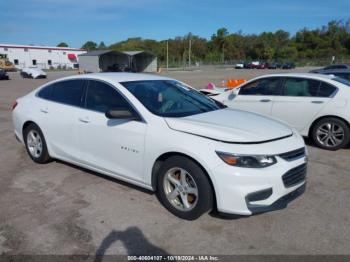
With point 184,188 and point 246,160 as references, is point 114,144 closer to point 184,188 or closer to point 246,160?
point 184,188

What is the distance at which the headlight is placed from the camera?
3.57m

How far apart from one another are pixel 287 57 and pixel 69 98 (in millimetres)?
105633

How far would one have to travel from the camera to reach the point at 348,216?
410 cm

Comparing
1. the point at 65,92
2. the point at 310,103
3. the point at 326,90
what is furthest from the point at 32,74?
the point at 326,90

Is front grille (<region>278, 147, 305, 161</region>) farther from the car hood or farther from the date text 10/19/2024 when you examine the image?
the date text 10/19/2024

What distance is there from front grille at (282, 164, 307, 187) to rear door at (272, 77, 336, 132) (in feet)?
11.1

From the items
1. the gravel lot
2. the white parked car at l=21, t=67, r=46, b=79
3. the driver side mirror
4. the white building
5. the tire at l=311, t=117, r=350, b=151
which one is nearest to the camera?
the gravel lot

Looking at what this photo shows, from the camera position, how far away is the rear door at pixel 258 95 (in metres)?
7.57

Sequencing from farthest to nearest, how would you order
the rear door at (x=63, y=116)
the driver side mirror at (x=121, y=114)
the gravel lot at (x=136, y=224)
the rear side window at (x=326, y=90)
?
1. the rear side window at (x=326, y=90)
2. the rear door at (x=63, y=116)
3. the driver side mirror at (x=121, y=114)
4. the gravel lot at (x=136, y=224)

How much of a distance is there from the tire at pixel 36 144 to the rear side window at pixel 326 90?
5210 millimetres

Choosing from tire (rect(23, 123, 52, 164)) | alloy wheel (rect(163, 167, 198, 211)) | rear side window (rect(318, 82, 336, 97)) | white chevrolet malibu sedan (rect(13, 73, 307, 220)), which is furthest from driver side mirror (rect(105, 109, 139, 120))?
rear side window (rect(318, 82, 336, 97))

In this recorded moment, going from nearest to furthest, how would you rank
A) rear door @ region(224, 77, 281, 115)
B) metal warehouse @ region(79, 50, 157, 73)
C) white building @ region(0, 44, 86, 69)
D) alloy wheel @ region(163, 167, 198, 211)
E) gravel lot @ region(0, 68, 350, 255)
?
gravel lot @ region(0, 68, 350, 255) → alloy wheel @ region(163, 167, 198, 211) → rear door @ region(224, 77, 281, 115) → metal warehouse @ region(79, 50, 157, 73) → white building @ region(0, 44, 86, 69)

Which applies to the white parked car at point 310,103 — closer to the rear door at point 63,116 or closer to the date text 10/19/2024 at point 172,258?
the rear door at point 63,116

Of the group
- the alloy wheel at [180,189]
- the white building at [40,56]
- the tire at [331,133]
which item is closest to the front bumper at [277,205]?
the alloy wheel at [180,189]
